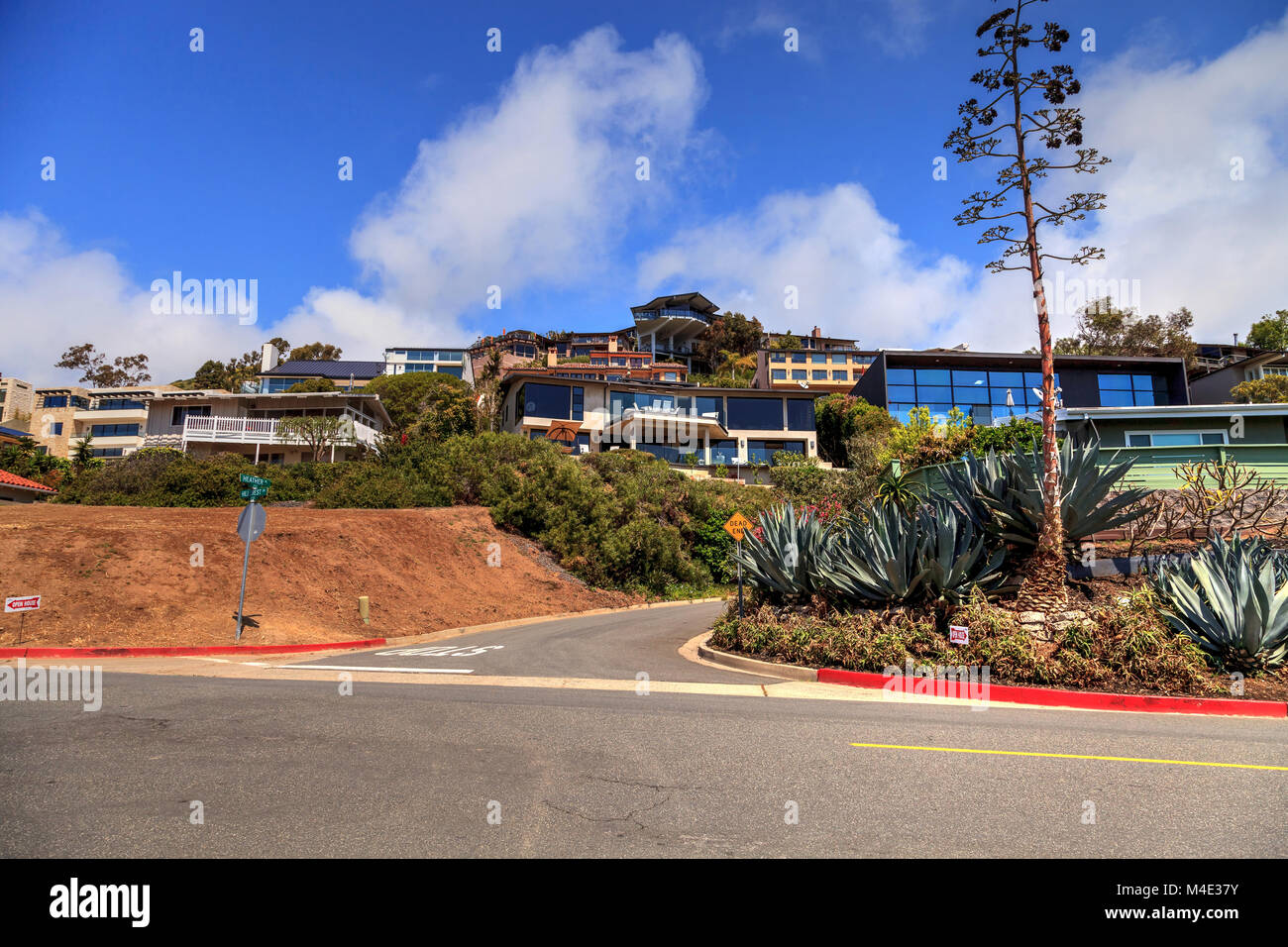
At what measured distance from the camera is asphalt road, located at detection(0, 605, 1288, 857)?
13.9 feet

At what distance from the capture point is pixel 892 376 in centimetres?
5022

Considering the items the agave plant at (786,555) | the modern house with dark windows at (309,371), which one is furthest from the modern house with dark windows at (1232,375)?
the modern house with dark windows at (309,371)

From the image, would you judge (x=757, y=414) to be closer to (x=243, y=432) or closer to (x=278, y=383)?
(x=243, y=432)

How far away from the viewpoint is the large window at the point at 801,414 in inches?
2025

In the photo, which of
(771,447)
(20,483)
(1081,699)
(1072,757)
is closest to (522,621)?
(1081,699)

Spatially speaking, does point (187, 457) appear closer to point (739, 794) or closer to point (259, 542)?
point (259, 542)

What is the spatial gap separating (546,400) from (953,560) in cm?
3863

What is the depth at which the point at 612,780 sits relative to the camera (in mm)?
5383

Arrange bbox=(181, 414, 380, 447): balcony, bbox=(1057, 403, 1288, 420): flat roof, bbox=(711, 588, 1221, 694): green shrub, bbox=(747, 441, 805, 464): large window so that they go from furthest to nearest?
bbox=(747, 441, 805, 464): large window, bbox=(181, 414, 380, 447): balcony, bbox=(1057, 403, 1288, 420): flat roof, bbox=(711, 588, 1221, 694): green shrub

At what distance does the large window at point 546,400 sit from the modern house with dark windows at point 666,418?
66 millimetres

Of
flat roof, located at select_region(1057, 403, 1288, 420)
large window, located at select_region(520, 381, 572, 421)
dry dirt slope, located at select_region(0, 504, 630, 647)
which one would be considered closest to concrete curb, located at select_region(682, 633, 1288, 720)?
dry dirt slope, located at select_region(0, 504, 630, 647)

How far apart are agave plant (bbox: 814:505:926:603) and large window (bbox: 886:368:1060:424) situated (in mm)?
39863

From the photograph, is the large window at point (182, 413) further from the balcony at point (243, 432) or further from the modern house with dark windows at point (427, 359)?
the modern house with dark windows at point (427, 359)

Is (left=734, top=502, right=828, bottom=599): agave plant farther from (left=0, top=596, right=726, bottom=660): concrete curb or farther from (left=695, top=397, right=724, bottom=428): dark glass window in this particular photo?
(left=695, top=397, right=724, bottom=428): dark glass window
